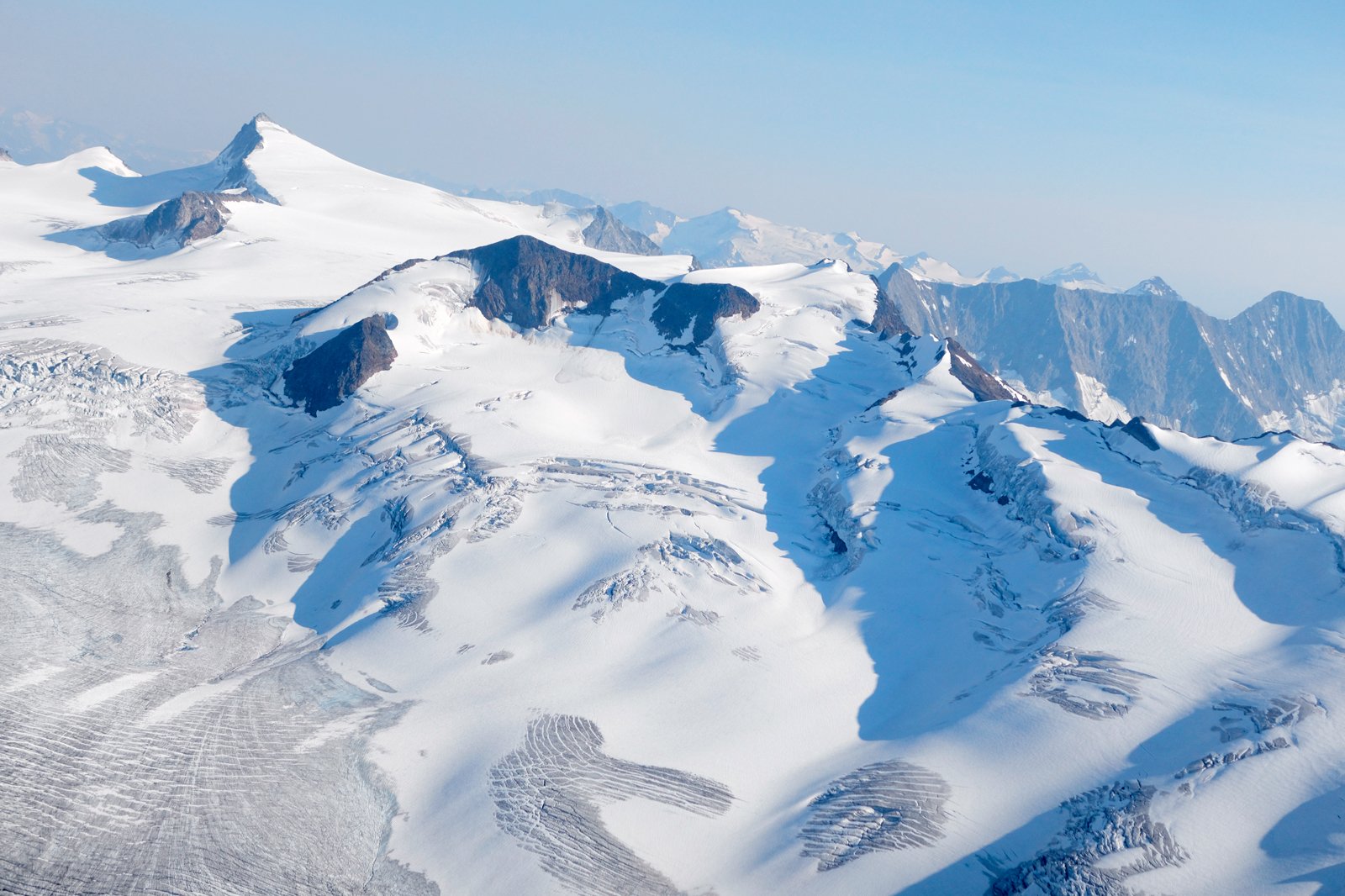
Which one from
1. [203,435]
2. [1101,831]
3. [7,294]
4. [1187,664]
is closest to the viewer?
[1101,831]

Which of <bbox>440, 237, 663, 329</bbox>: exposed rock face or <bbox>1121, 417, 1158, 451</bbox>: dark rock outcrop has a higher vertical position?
<bbox>1121, 417, 1158, 451</bbox>: dark rock outcrop

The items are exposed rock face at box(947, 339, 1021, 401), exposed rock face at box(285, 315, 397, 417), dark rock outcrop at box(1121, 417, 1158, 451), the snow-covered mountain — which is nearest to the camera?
the snow-covered mountain

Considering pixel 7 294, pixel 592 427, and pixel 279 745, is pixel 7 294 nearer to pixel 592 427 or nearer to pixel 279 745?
pixel 592 427

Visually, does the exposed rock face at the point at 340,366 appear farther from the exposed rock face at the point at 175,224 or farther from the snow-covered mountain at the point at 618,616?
the exposed rock face at the point at 175,224

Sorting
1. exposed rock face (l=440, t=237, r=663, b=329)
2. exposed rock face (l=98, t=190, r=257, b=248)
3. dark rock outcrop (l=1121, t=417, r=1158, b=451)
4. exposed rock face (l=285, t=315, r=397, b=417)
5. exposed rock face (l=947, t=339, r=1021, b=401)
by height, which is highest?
dark rock outcrop (l=1121, t=417, r=1158, b=451)

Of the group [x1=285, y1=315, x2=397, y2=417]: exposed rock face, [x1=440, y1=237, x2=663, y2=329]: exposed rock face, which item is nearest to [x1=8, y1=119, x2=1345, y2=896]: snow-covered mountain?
[x1=285, y1=315, x2=397, y2=417]: exposed rock face

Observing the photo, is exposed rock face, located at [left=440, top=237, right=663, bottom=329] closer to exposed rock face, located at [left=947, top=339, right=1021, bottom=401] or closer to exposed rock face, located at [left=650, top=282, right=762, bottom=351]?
exposed rock face, located at [left=650, top=282, right=762, bottom=351]

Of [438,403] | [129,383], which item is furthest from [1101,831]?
[129,383]
